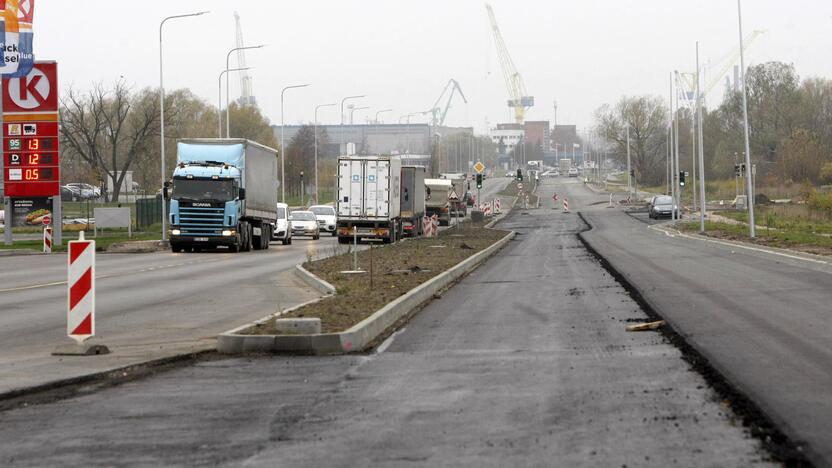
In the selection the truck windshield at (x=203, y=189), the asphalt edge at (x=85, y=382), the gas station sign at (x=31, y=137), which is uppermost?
the gas station sign at (x=31, y=137)

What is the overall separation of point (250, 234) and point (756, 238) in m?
20.0

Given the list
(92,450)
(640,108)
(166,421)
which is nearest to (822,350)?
(166,421)

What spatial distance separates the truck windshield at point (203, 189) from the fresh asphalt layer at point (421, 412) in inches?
1106

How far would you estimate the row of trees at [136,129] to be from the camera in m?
88.9

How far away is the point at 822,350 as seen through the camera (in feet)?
39.5

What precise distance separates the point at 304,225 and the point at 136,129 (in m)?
40.8

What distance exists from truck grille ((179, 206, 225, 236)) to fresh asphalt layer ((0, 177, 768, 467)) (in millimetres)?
28223

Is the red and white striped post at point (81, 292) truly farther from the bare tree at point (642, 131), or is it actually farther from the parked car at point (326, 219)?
the bare tree at point (642, 131)

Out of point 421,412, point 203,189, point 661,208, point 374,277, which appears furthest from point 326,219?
point 421,412

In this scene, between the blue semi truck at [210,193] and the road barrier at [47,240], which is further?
the road barrier at [47,240]

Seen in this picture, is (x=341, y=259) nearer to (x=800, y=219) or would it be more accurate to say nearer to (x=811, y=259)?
(x=811, y=259)

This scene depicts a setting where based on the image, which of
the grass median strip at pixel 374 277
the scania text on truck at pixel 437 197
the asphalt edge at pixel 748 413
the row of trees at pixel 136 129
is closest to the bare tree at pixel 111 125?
the row of trees at pixel 136 129

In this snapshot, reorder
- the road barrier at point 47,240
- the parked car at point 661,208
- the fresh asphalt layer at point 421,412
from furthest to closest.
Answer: the parked car at point 661,208 → the road barrier at point 47,240 → the fresh asphalt layer at point 421,412

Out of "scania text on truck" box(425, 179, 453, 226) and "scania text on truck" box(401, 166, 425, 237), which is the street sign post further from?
"scania text on truck" box(425, 179, 453, 226)
